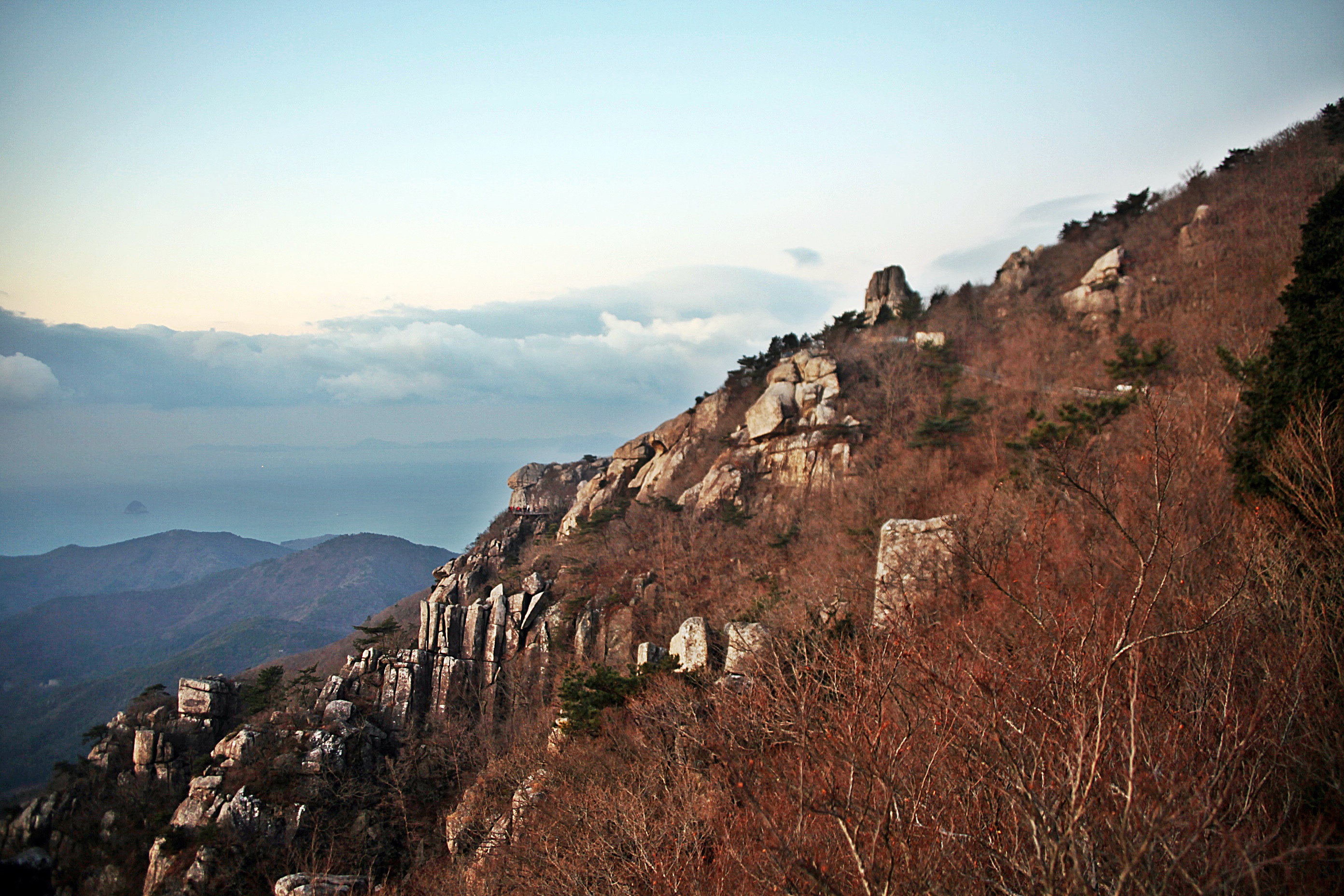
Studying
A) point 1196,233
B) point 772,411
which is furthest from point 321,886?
point 1196,233

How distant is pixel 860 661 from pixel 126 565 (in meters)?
205

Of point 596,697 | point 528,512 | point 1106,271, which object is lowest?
point 528,512

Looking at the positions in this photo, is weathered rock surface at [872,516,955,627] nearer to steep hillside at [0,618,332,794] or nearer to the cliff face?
the cliff face

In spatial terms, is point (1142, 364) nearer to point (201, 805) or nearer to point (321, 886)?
point (321, 886)

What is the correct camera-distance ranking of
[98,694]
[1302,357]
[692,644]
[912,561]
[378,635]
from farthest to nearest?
[98,694] → [378,635] → [692,644] → [912,561] → [1302,357]

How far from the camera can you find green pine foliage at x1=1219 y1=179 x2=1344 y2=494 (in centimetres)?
1109

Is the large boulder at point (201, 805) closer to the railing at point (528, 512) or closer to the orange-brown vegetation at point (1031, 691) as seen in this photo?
the orange-brown vegetation at point (1031, 691)

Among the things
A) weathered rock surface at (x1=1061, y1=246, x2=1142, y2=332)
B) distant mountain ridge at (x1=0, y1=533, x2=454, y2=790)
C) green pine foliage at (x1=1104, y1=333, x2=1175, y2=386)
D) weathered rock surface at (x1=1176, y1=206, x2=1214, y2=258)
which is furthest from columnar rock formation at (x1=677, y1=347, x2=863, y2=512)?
distant mountain ridge at (x1=0, y1=533, x2=454, y2=790)

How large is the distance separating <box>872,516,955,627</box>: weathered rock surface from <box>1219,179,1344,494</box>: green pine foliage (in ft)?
21.2

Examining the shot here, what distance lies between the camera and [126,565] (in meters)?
152

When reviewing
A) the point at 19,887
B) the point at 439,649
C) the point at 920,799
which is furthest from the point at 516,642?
the point at 920,799

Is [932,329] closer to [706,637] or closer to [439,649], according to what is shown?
[706,637]

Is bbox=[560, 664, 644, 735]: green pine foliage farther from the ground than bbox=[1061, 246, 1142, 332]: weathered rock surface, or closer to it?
closer to it

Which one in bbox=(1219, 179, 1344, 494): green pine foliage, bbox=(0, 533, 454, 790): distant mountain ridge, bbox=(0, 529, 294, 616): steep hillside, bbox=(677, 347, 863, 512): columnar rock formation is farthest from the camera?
bbox=(0, 529, 294, 616): steep hillside
